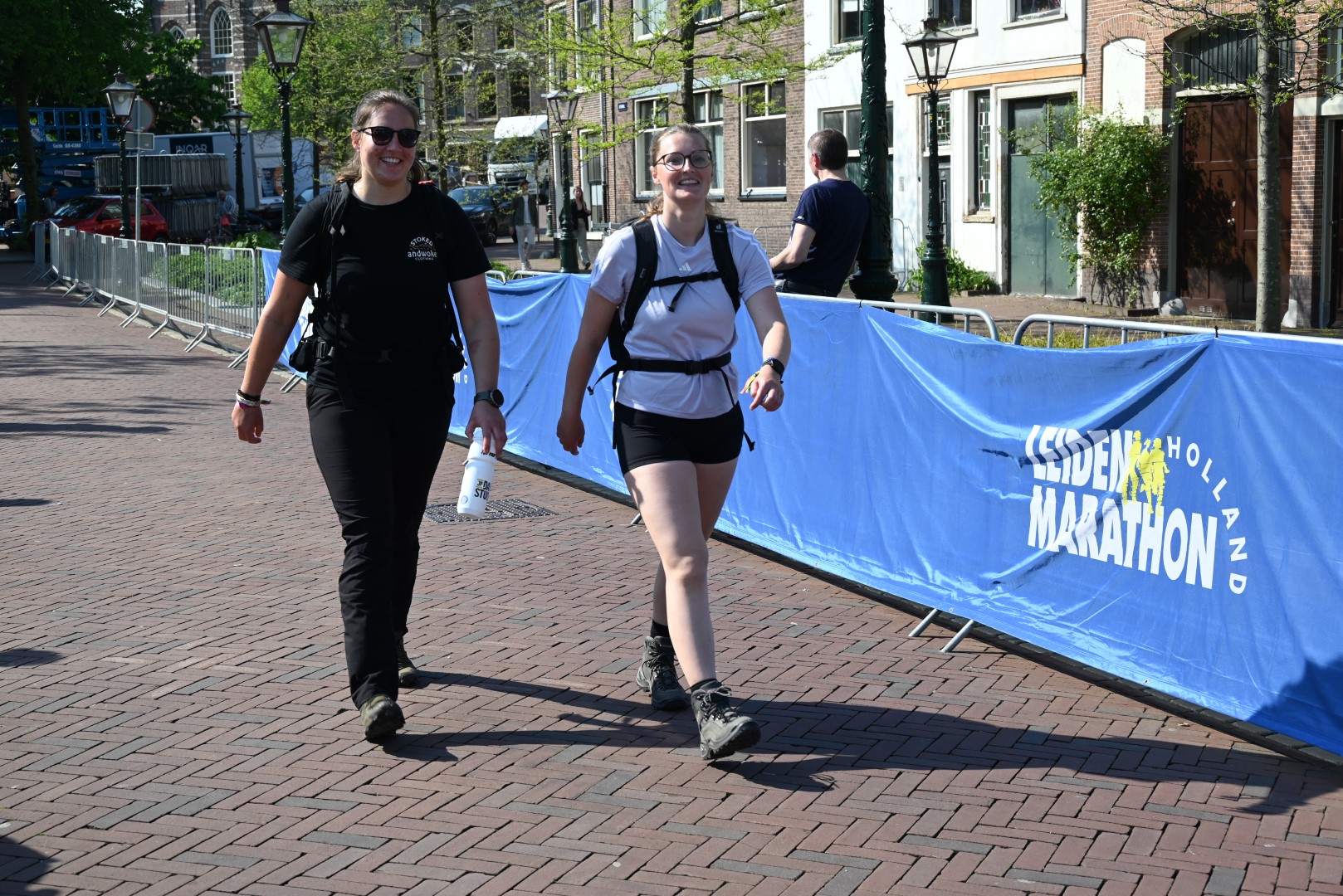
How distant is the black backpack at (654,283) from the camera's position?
15.7 ft

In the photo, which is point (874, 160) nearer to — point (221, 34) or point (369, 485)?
point (369, 485)

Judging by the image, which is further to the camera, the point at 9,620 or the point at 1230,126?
the point at 1230,126

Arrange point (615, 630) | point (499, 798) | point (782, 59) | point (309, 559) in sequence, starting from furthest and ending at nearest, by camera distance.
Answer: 1. point (782, 59)
2. point (309, 559)
3. point (615, 630)
4. point (499, 798)

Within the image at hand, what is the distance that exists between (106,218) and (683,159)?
124 feet

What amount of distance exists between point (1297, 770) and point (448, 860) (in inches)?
97.3

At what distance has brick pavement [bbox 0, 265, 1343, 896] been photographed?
3943 millimetres

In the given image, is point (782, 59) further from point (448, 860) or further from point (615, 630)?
point (448, 860)

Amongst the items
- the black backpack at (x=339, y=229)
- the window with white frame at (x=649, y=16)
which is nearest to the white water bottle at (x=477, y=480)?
the black backpack at (x=339, y=229)

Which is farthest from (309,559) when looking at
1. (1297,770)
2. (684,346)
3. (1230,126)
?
(1230,126)

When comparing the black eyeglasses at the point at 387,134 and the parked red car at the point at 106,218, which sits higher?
the parked red car at the point at 106,218

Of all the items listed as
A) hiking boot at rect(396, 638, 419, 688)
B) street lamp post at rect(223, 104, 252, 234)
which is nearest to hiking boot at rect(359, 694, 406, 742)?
hiking boot at rect(396, 638, 419, 688)

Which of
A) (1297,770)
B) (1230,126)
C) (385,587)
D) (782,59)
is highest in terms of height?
(782,59)

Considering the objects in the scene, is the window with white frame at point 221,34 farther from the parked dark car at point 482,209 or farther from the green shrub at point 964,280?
the green shrub at point 964,280

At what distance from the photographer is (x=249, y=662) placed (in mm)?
5852
